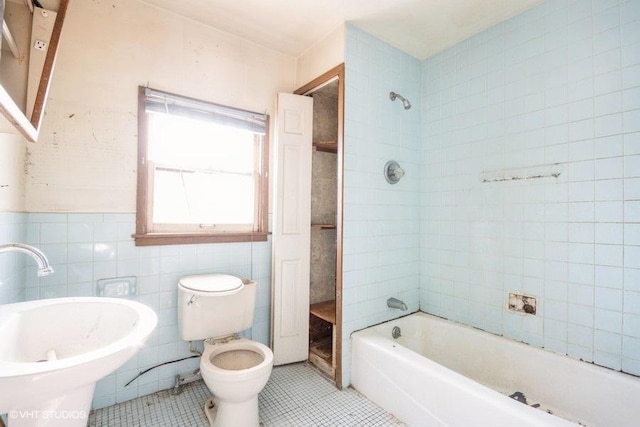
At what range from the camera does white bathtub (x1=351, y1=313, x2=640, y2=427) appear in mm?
1304

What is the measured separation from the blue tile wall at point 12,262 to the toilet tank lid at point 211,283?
70 centimetres

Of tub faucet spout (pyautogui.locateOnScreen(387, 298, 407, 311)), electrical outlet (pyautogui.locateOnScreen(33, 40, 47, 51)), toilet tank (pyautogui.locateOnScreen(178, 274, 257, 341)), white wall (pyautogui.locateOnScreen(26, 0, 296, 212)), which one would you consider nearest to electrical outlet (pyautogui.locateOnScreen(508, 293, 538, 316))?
tub faucet spout (pyautogui.locateOnScreen(387, 298, 407, 311))

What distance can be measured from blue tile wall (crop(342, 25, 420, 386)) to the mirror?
1519 millimetres

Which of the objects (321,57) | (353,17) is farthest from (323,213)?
(353,17)

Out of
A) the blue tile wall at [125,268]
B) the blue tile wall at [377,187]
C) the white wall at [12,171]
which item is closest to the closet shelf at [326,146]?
the blue tile wall at [377,187]

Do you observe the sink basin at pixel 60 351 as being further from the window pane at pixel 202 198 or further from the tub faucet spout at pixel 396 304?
the tub faucet spout at pixel 396 304

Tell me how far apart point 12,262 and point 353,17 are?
7.28 feet

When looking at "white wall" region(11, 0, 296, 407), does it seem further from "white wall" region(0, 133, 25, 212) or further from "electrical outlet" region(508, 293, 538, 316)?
"electrical outlet" region(508, 293, 538, 316)

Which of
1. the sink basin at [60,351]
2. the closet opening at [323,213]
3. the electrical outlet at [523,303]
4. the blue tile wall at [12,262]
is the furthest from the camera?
the closet opening at [323,213]

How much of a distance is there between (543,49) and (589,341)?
1.64 metres

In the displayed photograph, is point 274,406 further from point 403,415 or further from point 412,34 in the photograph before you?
point 412,34

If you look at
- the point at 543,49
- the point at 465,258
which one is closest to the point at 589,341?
the point at 465,258

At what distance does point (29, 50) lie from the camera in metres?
1.41

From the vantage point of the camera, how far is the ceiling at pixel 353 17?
1.78 metres
